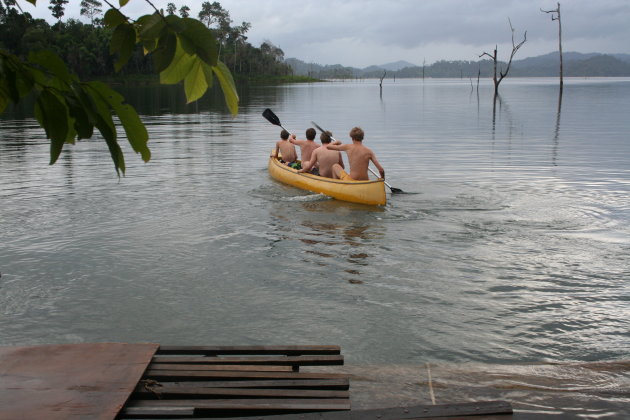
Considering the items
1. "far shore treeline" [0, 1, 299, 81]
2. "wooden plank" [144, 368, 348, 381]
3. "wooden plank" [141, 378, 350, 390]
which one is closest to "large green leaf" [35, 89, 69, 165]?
"wooden plank" [141, 378, 350, 390]

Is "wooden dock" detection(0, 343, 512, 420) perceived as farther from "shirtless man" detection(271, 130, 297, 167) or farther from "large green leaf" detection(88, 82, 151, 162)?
"shirtless man" detection(271, 130, 297, 167)

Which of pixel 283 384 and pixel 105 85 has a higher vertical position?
pixel 105 85

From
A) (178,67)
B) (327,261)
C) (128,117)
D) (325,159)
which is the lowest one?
(327,261)

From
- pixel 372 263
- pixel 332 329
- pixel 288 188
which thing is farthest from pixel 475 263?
pixel 288 188

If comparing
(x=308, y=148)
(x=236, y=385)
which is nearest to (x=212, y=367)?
(x=236, y=385)

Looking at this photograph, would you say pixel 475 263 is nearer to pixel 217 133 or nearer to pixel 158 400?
pixel 158 400

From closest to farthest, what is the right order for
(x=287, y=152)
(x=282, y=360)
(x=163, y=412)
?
(x=163, y=412), (x=282, y=360), (x=287, y=152)

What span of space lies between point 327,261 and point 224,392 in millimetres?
4673

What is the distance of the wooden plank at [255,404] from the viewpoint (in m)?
3.47

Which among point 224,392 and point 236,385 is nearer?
point 224,392

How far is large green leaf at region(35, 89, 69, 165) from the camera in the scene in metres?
1.29

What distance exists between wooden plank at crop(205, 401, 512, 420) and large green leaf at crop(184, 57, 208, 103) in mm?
2440

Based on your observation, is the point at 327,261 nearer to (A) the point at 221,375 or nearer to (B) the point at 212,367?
(B) the point at 212,367

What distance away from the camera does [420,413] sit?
3512 mm
